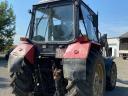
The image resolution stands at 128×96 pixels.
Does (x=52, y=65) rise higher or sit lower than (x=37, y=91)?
higher

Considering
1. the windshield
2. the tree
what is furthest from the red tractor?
the tree

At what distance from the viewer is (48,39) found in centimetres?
718

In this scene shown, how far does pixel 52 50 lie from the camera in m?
6.94

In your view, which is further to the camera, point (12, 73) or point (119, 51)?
point (119, 51)

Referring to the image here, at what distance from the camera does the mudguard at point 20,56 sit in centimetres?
681

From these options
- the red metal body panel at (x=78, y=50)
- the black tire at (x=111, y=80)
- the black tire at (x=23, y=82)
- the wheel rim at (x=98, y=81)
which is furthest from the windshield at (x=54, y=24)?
the black tire at (x=111, y=80)

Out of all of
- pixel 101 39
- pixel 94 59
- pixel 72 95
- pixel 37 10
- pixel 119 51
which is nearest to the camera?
pixel 72 95

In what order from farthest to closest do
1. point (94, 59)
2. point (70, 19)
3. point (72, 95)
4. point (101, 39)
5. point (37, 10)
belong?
point (101, 39), point (37, 10), point (70, 19), point (94, 59), point (72, 95)

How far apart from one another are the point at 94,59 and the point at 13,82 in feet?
6.91

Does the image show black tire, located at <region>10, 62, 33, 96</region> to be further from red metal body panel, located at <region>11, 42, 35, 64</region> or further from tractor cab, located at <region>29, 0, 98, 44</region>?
tractor cab, located at <region>29, 0, 98, 44</region>

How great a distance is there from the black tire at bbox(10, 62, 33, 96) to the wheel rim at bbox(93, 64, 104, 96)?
5.23ft

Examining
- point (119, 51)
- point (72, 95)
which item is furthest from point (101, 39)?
point (119, 51)

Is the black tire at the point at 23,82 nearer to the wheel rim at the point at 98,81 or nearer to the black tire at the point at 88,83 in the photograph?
the black tire at the point at 88,83

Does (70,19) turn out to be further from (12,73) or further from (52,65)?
(12,73)
